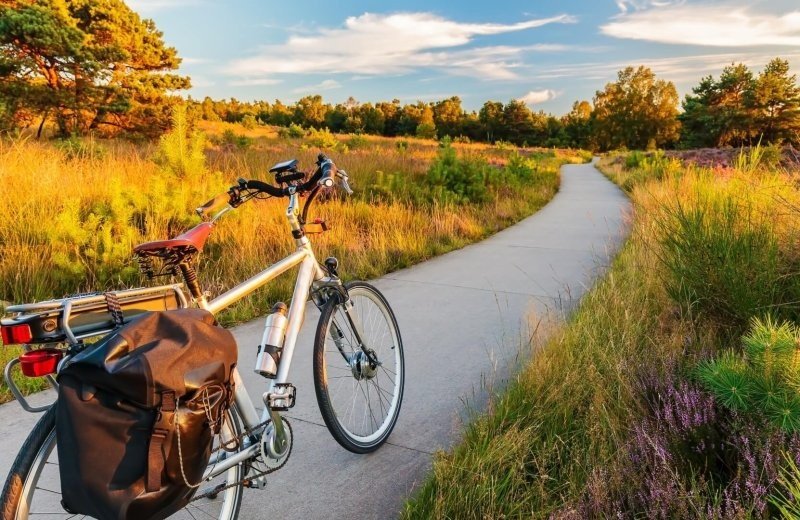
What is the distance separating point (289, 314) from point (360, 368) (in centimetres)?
68

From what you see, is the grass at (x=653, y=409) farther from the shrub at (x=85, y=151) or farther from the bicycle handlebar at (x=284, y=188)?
the shrub at (x=85, y=151)

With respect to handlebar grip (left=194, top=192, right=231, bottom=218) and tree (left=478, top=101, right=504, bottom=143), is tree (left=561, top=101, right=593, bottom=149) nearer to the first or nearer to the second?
tree (left=478, top=101, right=504, bottom=143)

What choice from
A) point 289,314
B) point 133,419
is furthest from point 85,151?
point 133,419

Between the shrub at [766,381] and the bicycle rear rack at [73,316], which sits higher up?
the bicycle rear rack at [73,316]

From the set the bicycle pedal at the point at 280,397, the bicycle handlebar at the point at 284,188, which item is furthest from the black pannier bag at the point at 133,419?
the bicycle handlebar at the point at 284,188

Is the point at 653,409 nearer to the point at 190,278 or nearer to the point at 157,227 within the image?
the point at 190,278

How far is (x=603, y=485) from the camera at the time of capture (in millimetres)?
2111

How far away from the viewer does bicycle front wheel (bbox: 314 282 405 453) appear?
8.59ft

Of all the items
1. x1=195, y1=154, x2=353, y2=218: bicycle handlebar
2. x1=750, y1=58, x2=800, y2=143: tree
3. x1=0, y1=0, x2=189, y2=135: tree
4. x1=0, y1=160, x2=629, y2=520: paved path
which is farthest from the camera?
x1=750, y1=58, x2=800, y2=143: tree

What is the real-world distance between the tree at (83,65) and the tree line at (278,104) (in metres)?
0.04

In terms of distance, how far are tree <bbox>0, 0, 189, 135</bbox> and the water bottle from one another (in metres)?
20.3

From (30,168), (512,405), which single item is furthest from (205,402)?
(30,168)

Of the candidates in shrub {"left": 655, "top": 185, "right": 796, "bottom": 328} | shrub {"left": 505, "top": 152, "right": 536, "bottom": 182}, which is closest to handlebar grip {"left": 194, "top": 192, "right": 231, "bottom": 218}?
shrub {"left": 655, "top": 185, "right": 796, "bottom": 328}

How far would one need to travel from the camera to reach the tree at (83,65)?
18078mm
